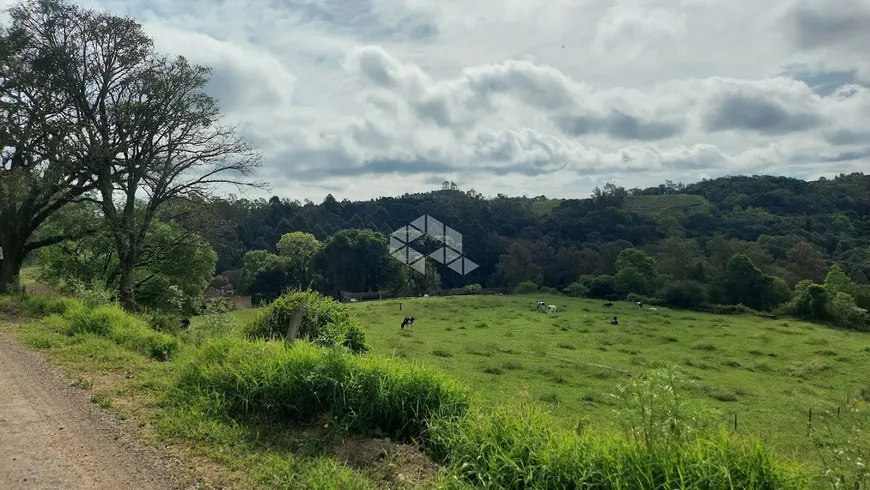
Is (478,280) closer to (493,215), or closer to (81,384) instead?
(493,215)

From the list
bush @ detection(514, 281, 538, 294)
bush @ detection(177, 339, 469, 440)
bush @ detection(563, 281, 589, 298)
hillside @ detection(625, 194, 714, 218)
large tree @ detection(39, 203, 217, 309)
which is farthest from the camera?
hillside @ detection(625, 194, 714, 218)

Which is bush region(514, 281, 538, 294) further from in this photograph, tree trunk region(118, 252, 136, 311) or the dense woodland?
tree trunk region(118, 252, 136, 311)

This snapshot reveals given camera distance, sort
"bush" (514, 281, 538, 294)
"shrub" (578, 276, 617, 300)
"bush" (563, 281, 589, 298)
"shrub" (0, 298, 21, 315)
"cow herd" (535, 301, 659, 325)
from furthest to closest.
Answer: "bush" (514, 281, 538, 294) → "bush" (563, 281, 589, 298) → "shrub" (578, 276, 617, 300) → "cow herd" (535, 301, 659, 325) → "shrub" (0, 298, 21, 315)

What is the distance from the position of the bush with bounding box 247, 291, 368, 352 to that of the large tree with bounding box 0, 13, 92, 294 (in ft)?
36.4

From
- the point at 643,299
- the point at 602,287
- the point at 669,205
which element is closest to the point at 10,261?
the point at 643,299

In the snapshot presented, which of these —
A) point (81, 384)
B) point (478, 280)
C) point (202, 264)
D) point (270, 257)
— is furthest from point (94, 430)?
point (478, 280)

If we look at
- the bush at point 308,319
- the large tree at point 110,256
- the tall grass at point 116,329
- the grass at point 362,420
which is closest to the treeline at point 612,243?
the large tree at point 110,256

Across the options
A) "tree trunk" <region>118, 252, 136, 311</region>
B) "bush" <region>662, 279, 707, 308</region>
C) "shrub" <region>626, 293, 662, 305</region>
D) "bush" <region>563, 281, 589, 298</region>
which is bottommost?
"bush" <region>563, 281, 589, 298</region>

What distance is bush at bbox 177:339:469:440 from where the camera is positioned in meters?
5.79

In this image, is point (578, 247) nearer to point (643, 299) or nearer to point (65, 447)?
point (643, 299)

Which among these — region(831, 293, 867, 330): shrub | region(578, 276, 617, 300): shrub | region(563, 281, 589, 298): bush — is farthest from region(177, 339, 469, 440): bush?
region(578, 276, 617, 300): shrub

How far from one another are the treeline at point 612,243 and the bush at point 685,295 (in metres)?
0.12

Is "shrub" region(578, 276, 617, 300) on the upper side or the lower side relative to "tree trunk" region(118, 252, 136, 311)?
lower

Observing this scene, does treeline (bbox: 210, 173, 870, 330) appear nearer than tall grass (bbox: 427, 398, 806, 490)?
No
